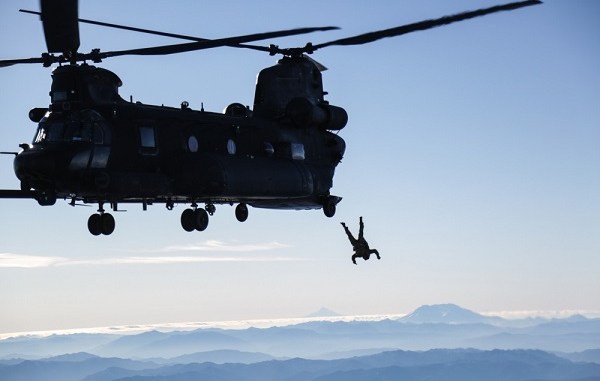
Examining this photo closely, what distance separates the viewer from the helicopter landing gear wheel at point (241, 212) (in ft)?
149

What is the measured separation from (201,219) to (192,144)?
2879 mm

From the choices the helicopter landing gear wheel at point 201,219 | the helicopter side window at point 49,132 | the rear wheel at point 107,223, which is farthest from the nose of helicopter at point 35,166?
the helicopter landing gear wheel at point 201,219

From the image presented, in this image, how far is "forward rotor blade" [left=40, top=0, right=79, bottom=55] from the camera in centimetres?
3450

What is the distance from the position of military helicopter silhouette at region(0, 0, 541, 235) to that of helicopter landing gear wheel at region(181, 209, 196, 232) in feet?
0.12

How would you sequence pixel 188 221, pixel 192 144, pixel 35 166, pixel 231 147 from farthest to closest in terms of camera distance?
pixel 231 147 → pixel 192 144 → pixel 188 221 → pixel 35 166

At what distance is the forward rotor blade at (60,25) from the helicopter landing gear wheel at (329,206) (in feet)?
46.2

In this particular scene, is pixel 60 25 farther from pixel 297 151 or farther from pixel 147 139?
pixel 297 151

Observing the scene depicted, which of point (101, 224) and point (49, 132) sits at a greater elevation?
point (49, 132)

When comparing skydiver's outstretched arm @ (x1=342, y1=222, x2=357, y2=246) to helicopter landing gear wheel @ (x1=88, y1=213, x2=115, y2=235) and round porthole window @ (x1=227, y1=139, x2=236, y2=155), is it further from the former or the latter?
helicopter landing gear wheel @ (x1=88, y1=213, x2=115, y2=235)

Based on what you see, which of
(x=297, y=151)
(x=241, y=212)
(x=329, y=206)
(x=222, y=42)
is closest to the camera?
(x=222, y=42)

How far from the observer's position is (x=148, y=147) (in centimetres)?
3959

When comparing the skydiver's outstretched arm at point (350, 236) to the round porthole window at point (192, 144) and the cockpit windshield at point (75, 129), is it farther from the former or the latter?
the cockpit windshield at point (75, 129)

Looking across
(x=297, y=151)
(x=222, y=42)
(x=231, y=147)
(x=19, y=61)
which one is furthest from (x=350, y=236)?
(x=19, y=61)

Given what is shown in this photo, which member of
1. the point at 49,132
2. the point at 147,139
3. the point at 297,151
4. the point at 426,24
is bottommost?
the point at 49,132
